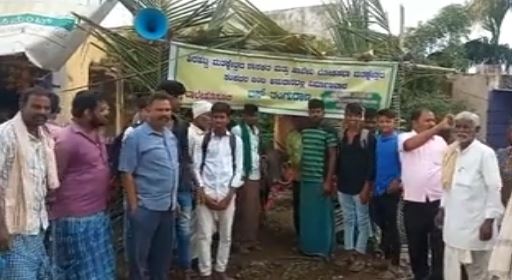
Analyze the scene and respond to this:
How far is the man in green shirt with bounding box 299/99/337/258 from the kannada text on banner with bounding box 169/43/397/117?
25cm

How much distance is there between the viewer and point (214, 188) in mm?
6516

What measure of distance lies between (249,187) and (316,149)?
0.75 meters

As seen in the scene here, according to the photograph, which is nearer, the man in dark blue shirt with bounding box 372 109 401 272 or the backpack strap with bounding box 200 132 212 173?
the backpack strap with bounding box 200 132 212 173

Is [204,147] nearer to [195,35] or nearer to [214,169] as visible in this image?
[214,169]

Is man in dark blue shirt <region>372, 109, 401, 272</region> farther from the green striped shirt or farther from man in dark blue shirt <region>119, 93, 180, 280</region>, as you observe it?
man in dark blue shirt <region>119, 93, 180, 280</region>

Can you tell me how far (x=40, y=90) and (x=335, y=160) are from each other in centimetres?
343

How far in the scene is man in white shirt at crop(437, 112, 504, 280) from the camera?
211 inches

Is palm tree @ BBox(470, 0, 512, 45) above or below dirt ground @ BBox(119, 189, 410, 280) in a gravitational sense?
above

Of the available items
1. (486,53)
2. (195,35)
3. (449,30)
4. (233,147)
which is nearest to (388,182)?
(233,147)

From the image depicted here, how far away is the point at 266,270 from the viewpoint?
7375 mm

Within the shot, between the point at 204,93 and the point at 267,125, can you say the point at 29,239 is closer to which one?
the point at 204,93

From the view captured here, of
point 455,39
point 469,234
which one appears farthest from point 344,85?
point 455,39

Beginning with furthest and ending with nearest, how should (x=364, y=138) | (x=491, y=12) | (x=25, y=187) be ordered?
(x=491, y=12)
(x=364, y=138)
(x=25, y=187)

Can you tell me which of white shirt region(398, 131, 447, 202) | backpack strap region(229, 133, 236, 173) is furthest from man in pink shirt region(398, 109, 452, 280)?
backpack strap region(229, 133, 236, 173)
